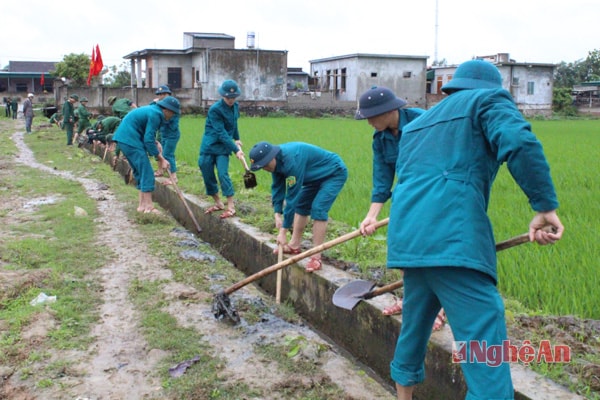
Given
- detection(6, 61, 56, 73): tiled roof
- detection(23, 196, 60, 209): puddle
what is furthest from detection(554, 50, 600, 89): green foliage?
detection(23, 196, 60, 209): puddle

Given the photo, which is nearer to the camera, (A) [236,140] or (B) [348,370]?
(B) [348,370]

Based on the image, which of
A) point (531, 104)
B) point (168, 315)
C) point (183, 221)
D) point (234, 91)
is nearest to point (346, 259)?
point (168, 315)

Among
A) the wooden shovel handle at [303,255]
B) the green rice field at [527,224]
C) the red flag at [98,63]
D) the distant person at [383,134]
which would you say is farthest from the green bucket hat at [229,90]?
the red flag at [98,63]

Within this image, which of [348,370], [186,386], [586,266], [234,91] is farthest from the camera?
[234,91]

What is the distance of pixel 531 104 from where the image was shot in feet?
129

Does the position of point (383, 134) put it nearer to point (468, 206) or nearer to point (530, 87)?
point (468, 206)

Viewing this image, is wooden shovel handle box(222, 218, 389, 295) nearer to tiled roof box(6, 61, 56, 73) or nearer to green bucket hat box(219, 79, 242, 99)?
green bucket hat box(219, 79, 242, 99)

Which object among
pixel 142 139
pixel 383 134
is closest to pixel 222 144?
pixel 142 139

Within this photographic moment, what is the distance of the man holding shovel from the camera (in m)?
2.11

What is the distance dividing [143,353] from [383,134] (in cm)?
195

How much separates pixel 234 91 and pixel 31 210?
11.0ft

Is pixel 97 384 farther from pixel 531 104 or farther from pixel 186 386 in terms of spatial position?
pixel 531 104

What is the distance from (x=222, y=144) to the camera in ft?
22.7

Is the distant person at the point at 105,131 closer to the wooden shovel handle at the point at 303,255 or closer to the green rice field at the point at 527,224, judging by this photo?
the green rice field at the point at 527,224
